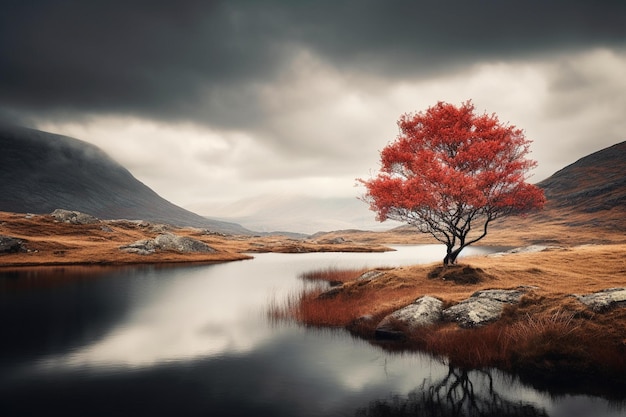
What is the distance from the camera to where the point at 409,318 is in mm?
23703

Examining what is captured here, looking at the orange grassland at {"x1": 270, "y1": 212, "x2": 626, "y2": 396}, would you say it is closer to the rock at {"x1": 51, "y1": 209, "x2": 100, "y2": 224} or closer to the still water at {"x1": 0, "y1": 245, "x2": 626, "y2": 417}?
the still water at {"x1": 0, "y1": 245, "x2": 626, "y2": 417}

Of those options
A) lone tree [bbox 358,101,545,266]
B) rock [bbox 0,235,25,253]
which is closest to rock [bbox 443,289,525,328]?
lone tree [bbox 358,101,545,266]

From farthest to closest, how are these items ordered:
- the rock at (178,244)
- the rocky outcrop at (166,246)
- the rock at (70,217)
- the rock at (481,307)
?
the rock at (70,217) → the rock at (178,244) → the rocky outcrop at (166,246) → the rock at (481,307)

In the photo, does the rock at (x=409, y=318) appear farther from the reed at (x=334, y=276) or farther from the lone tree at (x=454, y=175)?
the reed at (x=334, y=276)

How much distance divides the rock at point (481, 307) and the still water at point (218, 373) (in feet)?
14.0

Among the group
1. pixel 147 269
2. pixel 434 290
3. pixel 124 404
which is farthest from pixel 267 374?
pixel 147 269

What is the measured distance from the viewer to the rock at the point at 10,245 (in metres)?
69.8

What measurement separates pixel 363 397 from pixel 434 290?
17109mm

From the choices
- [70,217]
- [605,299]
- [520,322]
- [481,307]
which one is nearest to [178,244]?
[70,217]

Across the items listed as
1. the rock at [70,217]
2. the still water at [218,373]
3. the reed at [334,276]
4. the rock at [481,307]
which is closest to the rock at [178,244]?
the rock at [70,217]

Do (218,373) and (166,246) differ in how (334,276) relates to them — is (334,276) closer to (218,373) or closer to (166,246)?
(218,373)

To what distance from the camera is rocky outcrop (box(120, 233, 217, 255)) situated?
3285 inches

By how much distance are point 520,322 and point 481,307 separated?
374 cm

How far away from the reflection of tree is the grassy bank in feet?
7.65
